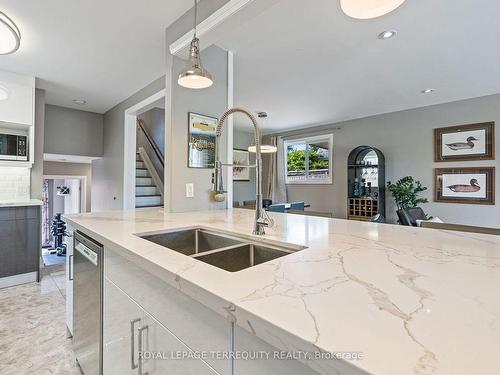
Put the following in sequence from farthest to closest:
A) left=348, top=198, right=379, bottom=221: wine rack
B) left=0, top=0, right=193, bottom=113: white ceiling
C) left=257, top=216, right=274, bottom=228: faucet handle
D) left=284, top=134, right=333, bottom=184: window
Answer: left=284, top=134, right=333, bottom=184: window < left=348, top=198, right=379, bottom=221: wine rack < left=0, top=0, right=193, bottom=113: white ceiling < left=257, top=216, right=274, bottom=228: faucet handle

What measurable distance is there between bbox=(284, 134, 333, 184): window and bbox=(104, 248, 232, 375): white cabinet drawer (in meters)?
4.95

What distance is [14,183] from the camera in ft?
10.9

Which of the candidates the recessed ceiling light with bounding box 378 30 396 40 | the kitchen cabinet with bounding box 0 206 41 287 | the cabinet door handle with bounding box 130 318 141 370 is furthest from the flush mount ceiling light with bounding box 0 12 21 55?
the recessed ceiling light with bounding box 378 30 396 40

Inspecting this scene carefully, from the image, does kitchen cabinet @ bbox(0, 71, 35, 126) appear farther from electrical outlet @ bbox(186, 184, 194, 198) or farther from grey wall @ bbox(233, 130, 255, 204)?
grey wall @ bbox(233, 130, 255, 204)

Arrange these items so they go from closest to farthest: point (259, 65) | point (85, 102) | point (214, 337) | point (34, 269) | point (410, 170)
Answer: point (214, 337)
point (259, 65)
point (34, 269)
point (85, 102)
point (410, 170)

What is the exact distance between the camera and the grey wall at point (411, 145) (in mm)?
3787

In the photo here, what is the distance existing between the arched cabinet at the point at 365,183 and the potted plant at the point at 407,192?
304 millimetres

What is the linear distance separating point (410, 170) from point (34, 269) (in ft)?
18.3

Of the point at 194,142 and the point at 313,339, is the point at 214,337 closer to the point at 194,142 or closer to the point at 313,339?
the point at 313,339

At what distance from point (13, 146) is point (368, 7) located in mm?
3893

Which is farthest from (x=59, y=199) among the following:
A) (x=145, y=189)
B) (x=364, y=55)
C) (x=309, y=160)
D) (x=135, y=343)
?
(x=364, y=55)

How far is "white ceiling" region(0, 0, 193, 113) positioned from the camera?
1920 millimetres

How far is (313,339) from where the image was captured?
1.32ft

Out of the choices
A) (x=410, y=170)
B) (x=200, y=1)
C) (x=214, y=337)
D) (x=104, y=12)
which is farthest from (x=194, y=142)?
(x=410, y=170)
